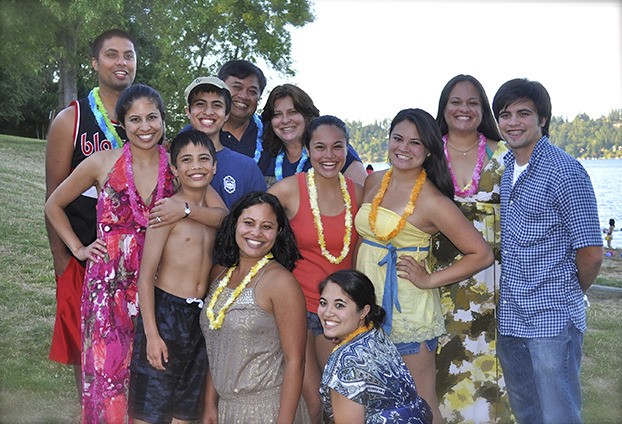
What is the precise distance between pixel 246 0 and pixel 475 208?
16.0 metres

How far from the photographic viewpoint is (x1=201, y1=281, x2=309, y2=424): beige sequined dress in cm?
340

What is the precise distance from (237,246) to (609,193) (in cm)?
3069

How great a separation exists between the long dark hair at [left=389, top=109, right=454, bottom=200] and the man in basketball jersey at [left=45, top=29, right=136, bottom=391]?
6.02 ft

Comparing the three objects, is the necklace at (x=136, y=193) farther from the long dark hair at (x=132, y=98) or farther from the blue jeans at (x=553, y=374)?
the blue jeans at (x=553, y=374)

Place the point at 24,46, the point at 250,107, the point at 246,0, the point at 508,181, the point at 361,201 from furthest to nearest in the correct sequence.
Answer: the point at 24,46 → the point at 246,0 → the point at 250,107 → the point at 361,201 → the point at 508,181

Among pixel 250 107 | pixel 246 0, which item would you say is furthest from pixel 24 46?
pixel 250 107

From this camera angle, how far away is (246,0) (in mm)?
18797

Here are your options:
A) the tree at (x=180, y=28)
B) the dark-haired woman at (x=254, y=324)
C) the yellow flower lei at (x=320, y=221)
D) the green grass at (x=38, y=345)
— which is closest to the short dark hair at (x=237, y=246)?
the dark-haired woman at (x=254, y=324)

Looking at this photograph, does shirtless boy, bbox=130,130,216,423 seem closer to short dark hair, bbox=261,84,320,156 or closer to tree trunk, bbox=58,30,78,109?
short dark hair, bbox=261,84,320,156

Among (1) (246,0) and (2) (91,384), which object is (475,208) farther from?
(1) (246,0)

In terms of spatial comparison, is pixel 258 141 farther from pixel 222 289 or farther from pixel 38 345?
pixel 38 345

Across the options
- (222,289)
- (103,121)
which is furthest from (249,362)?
(103,121)

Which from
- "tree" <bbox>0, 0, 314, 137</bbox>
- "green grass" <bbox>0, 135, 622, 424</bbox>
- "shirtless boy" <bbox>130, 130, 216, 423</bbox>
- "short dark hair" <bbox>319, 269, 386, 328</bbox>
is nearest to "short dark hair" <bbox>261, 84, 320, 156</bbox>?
"shirtless boy" <bbox>130, 130, 216, 423</bbox>

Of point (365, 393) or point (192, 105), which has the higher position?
point (192, 105)
